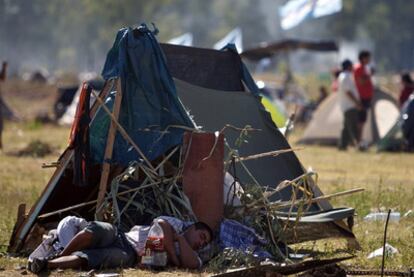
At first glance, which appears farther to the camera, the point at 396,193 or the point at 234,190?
the point at 396,193

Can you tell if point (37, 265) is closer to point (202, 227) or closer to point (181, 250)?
point (181, 250)

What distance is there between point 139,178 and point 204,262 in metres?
→ 0.99

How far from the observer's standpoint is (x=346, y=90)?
17.8m

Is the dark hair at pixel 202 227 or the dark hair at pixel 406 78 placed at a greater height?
the dark hair at pixel 406 78

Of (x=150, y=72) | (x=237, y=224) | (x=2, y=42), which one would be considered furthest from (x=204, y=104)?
(x=2, y=42)

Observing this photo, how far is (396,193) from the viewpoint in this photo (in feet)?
36.3

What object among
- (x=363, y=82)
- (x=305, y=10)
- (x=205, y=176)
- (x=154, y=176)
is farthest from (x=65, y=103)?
(x=205, y=176)

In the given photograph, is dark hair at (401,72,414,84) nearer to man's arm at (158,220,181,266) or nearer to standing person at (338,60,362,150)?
standing person at (338,60,362,150)

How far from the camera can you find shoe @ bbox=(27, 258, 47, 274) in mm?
6996

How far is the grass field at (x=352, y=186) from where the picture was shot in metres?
8.07

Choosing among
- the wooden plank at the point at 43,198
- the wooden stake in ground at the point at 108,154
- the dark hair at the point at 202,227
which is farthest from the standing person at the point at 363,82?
the dark hair at the point at 202,227

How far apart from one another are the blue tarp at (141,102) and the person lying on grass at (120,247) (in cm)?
84

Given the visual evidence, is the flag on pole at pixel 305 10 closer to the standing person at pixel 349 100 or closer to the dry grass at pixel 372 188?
the dry grass at pixel 372 188

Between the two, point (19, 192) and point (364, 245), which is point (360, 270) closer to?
point (364, 245)
